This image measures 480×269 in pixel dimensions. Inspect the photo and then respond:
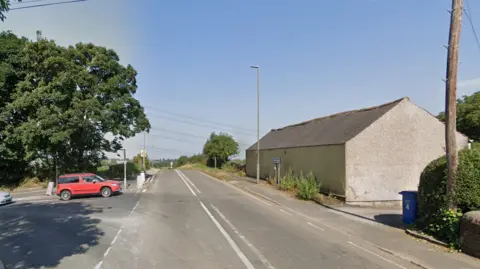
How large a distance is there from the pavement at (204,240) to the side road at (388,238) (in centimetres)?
3

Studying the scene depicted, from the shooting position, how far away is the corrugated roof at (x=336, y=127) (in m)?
20.8

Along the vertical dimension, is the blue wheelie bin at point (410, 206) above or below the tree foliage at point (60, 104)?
below

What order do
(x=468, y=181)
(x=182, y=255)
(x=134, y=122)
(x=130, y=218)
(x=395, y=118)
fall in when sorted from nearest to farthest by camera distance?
1. (x=182, y=255)
2. (x=468, y=181)
3. (x=130, y=218)
4. (x=395, y=118)
5. (x=134, y=122)

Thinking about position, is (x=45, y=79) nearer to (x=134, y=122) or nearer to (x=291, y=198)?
(x=134, y=122)

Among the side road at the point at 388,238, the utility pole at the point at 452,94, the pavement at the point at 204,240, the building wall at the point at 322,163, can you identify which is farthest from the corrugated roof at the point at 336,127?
the utility pole at the point at 452,94

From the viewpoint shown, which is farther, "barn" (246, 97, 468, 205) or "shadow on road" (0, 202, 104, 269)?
"barn" (246, 97, 468, 205)

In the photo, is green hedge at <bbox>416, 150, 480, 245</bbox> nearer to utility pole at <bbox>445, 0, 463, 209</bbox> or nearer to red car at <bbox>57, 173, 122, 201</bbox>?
utility pole at <bbox>445, 0, 463, 209</bbox>

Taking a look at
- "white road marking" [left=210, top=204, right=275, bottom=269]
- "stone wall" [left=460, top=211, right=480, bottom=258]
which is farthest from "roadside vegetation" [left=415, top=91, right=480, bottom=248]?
"white road marking" [left=210, top=204, right=275, bottom=269]

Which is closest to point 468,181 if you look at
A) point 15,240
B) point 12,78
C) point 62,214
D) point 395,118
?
point 395,118

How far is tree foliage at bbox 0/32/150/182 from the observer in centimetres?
2980

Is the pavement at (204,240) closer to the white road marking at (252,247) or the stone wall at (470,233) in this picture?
the white road marking at (252,247)

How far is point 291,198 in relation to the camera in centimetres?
2109

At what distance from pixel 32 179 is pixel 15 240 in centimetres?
2815

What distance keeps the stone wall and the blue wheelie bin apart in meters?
3.08
